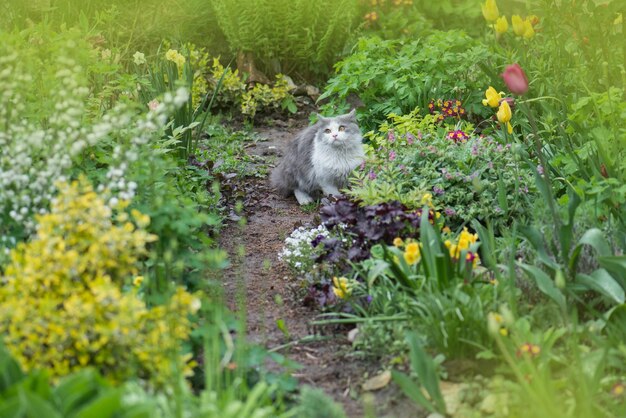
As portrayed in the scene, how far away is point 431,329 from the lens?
11.8 ft

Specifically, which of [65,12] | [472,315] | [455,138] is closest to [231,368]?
[472,315]

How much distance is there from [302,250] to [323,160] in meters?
1.70

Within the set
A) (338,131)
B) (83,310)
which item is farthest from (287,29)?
(83,310)

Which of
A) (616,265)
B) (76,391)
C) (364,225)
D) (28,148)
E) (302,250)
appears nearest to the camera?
(76,391)

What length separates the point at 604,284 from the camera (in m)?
3.66

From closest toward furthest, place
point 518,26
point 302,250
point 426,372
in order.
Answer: point 426,372 < point 302,250 < point 518,26

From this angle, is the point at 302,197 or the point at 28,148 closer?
the point at 28,148

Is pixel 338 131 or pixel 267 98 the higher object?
pixel 338 131

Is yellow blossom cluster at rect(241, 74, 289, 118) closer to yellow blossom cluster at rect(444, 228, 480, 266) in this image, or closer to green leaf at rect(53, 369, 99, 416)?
yellow blossom cluster at rect(444, 228, 480, 266)

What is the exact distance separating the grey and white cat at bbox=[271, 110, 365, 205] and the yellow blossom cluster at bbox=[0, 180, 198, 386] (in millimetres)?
3347

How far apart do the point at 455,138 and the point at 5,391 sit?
3.61 m

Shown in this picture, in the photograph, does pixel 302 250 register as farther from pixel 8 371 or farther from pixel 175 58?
pixel 175 58

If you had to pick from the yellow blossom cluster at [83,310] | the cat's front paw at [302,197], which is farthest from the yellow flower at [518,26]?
the yellow blossom cluster at [83,310]

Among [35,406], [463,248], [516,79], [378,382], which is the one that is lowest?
[378,382]
